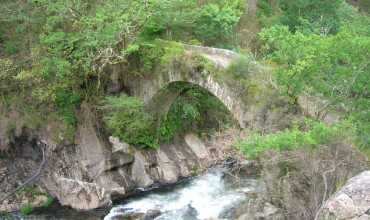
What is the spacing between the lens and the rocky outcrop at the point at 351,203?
10.0 m

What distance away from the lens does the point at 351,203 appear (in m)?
10.1

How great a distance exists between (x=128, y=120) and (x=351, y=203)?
1052 centimetres

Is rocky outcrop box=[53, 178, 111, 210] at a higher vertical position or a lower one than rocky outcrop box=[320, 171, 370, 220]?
lower

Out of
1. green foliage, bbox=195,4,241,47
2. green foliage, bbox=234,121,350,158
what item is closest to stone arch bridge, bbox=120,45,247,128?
green foliage, bbox=195,4,241,47

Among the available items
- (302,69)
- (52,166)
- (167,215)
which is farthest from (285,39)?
(52,166)

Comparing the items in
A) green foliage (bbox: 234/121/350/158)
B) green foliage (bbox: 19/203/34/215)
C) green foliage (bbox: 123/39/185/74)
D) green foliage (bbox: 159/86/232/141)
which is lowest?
green foliage (bbox: 19/203/34/215)

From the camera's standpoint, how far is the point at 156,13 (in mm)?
19469

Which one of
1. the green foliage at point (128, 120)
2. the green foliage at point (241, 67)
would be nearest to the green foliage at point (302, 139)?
the green foliage at point (241, 67)

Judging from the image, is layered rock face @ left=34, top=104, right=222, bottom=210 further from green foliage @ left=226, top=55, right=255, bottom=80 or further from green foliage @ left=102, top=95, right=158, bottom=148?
green foliage @ left=226, top=55, right=255, bottom=80

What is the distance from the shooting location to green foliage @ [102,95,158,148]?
Result: 1916 cm

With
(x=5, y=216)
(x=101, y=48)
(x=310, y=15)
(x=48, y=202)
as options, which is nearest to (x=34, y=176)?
(x=48, y=202)

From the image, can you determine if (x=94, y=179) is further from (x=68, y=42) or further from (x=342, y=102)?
(x=342, y=102)

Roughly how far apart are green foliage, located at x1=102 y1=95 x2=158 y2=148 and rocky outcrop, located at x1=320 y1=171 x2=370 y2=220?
9767 millimetres

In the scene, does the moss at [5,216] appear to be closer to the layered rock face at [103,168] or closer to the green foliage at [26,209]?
the green foliage at [26,209]
